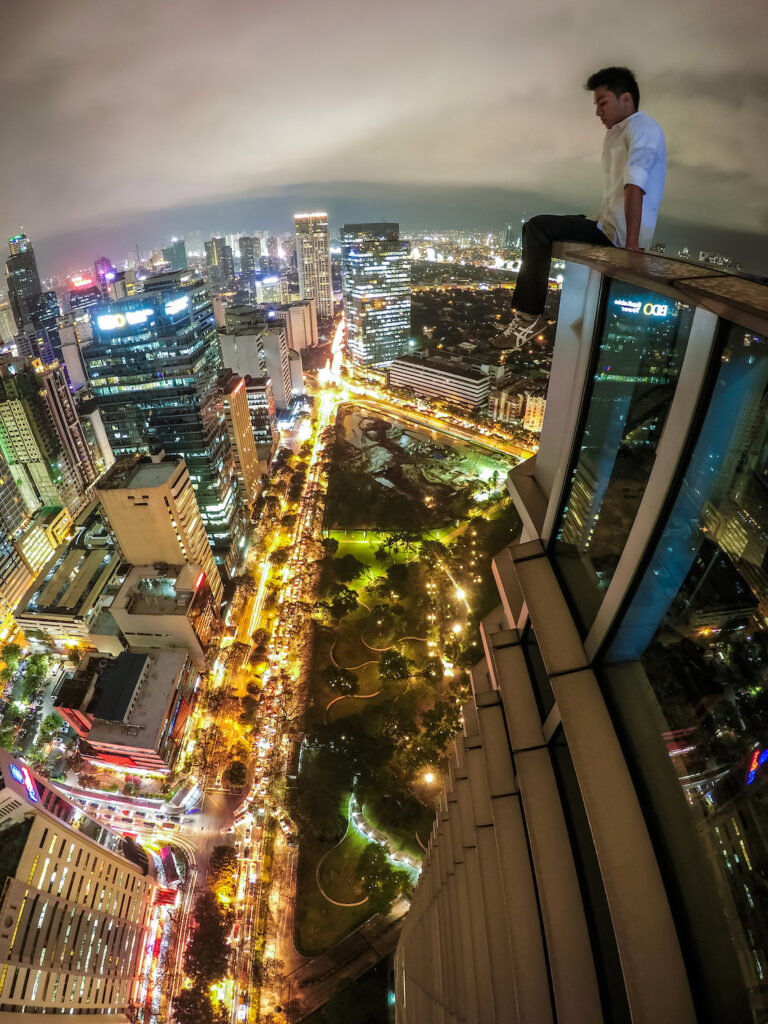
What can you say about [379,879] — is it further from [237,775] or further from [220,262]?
[220,262]

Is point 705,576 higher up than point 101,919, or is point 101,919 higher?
point 705,576

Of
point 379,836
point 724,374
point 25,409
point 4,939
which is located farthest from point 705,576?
point 25,409

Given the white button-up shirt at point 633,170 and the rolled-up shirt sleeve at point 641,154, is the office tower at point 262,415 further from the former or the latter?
the rolled-up shirt sleeve at point 641,154

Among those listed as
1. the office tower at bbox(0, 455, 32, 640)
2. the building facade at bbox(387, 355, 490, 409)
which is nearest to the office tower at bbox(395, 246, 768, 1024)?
the office tower at bbox(0, 455, 32, 640)

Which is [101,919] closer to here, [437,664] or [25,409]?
[437,664]

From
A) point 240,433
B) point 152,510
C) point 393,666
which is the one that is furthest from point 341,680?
point 240,433

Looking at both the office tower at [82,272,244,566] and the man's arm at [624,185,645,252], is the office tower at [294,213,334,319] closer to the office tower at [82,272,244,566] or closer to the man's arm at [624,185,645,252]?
the office tower at [82,272,244,566]
